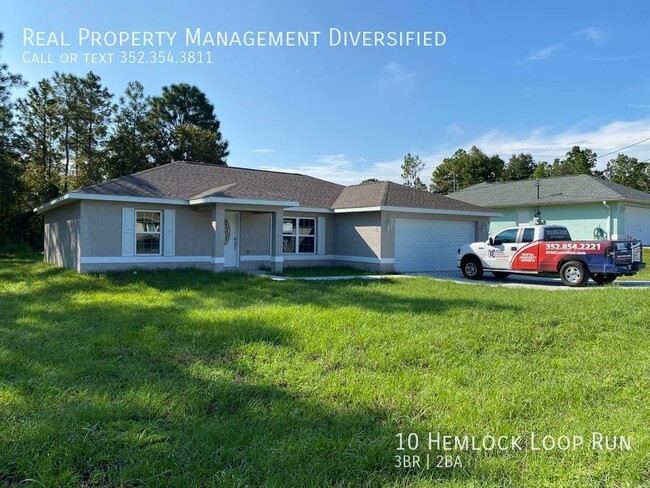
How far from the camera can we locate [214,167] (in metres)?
21.4

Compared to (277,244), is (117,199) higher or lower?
higher

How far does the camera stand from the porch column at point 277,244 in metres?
16.6

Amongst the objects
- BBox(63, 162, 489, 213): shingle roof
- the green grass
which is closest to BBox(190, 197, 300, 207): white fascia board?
BBox(63, 162, 489, 213): shingle roof

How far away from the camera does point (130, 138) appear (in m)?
38.1

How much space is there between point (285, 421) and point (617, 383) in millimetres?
3769

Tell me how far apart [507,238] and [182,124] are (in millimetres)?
35478

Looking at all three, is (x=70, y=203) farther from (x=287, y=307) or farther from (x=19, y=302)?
(x=287, y=307)

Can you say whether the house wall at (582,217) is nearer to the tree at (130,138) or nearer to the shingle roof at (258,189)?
the shingle roof at (258,189)

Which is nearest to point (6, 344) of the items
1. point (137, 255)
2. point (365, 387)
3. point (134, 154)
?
point (365, 387)

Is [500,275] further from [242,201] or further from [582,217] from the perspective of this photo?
[582,217]

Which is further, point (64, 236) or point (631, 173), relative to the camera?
point (631, 173)

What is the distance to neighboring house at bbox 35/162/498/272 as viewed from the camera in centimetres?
1533

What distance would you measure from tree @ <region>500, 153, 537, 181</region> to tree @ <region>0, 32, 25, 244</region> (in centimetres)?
4911

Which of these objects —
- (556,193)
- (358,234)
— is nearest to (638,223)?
(556,193)
